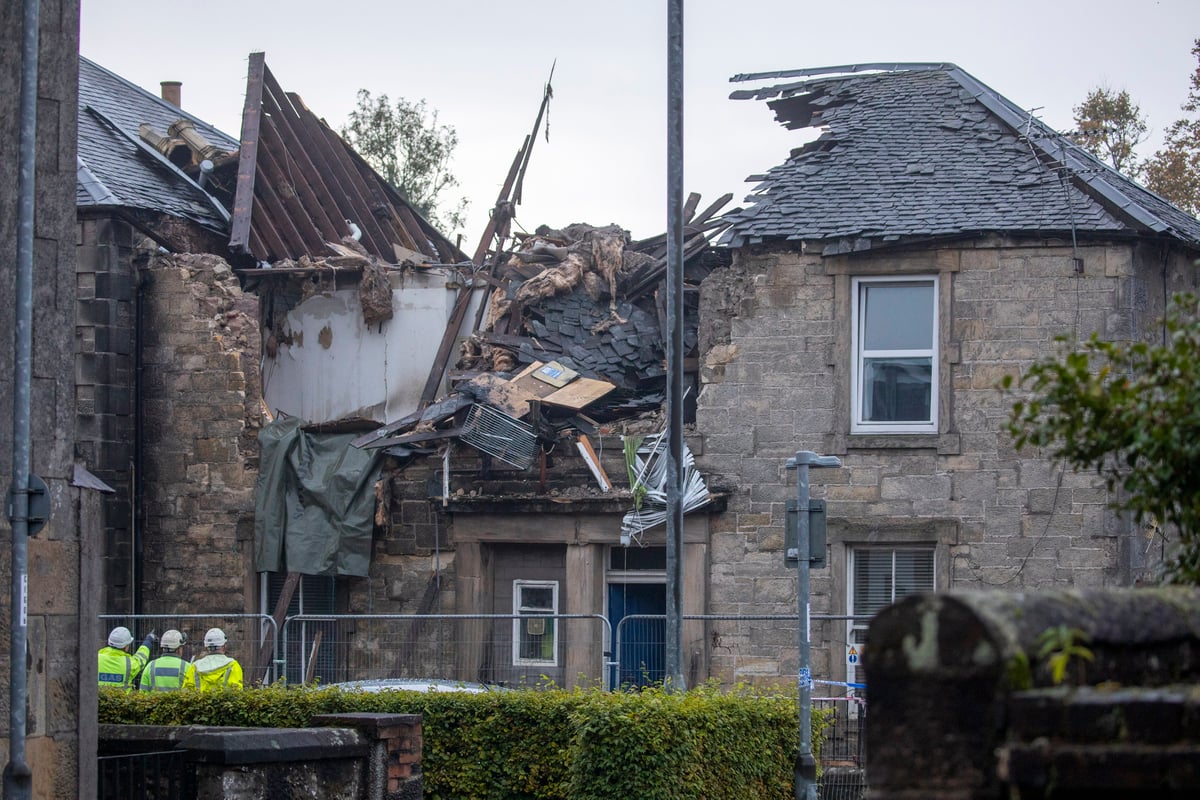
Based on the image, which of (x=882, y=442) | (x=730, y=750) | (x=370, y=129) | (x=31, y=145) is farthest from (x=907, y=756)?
(x=370, y=129)

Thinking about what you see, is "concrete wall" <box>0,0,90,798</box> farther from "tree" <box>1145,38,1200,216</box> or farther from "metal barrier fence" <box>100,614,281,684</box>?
"tree" <box>1145,38,1200,216</box>

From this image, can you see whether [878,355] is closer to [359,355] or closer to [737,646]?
[737,646]

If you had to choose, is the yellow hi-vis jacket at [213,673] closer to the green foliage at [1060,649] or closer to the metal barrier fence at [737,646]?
the metal barrier fence at [737,646]

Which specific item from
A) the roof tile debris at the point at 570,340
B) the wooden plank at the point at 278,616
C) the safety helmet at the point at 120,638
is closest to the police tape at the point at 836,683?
the roof tile debris at the point at 570,340

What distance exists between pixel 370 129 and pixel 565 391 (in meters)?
20.1

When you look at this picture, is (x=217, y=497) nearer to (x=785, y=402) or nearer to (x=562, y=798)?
(x=785, y=402)

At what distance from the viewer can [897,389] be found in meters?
18.5

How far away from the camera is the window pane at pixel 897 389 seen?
18.4 metres

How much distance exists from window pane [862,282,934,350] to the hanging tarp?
592cm

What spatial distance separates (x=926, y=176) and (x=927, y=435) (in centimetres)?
304

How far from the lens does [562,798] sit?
39.9 feet

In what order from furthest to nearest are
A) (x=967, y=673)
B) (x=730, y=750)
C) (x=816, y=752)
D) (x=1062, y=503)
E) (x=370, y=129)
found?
(x=370, y=129)
(x=1062, y=503)
(x=816, y=752)
(x=730, y=750)
(x=967, y=673)

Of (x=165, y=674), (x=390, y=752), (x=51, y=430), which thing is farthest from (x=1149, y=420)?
(x=165, y=674)

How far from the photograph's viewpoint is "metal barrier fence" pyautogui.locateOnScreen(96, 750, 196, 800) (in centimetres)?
916
